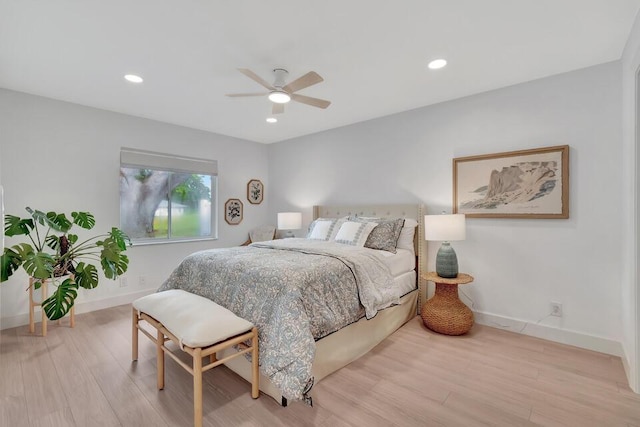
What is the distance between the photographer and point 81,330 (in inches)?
115

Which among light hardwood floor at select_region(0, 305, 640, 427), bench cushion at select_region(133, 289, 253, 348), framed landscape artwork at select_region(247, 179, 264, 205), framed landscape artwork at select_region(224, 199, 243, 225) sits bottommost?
light hardwood floor at select_region(0, 305, 640, 427)

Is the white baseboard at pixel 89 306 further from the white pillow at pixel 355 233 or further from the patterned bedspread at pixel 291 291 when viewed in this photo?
the white pillow at pixel 355 233

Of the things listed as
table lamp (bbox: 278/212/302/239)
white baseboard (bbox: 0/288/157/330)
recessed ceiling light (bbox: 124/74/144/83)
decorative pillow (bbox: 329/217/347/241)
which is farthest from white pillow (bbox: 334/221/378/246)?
white baseboard (bbox: 0/288/157/330)

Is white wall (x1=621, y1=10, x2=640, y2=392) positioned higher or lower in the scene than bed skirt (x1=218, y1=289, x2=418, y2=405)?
higher

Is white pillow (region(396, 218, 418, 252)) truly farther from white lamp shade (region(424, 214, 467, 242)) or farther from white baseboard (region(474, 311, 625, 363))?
white baseboard (region(474, 311, 625, 363))

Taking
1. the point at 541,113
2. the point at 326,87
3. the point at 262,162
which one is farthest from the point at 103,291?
the point at 541,113

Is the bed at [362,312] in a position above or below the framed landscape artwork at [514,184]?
below

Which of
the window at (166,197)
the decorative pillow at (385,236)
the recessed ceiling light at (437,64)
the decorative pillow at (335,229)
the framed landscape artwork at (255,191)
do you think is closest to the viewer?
the recessed ceiling light at (437,64)

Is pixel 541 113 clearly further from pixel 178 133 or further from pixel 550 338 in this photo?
pixel 178 133

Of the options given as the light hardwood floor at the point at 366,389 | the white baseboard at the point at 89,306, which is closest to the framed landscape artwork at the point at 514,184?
the light hardwood floor at the point at 366,389

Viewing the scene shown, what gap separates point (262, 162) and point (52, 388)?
4075mm

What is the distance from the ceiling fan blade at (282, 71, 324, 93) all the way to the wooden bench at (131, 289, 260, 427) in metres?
1.77

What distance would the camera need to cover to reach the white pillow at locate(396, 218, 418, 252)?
3.40 meters

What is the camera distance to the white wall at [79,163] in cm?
300
